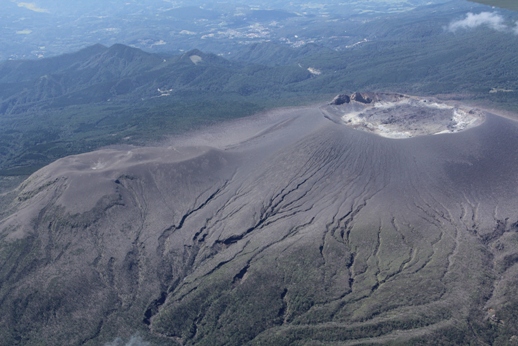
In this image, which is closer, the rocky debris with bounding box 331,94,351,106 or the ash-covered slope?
the ash-covered slope

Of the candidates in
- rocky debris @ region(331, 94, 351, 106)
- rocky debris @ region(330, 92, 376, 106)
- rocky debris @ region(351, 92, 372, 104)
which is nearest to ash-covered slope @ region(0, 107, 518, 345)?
rocky debris @ region(331, 94, 351, 106)

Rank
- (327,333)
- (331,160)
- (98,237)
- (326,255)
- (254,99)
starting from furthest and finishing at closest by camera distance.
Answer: (254,99)
(331,160)
(98,237)
(326,255)
(327,333)

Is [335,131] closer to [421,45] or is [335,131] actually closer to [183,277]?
[183,277]

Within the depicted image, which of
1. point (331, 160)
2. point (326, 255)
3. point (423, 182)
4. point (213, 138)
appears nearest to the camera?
point (326, 255)

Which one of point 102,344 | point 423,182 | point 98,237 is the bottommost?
point 102,344

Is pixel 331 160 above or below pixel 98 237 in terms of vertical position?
above

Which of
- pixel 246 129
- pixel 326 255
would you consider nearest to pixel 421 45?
pixel 246 129

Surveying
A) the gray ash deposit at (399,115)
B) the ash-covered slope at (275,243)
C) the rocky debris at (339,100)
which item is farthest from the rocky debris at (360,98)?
the ash-covered slope at (275,243)

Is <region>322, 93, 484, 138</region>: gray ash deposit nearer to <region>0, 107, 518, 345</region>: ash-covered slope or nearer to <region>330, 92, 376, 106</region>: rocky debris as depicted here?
<region>330, 92, 376, 106</region>: rocky debris

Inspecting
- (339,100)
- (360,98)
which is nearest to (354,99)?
(360,98)
